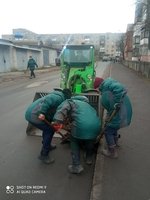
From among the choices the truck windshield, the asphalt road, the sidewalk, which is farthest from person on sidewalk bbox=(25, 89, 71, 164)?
the truck windshield

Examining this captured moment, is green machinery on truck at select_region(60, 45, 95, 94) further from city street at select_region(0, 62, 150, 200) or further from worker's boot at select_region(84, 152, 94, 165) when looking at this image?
worker's boot at select_region(84, 152, 94, 165)

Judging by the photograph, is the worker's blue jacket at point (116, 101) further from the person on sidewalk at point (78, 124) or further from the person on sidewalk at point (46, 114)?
the person on sidewalk at point (46, 114)

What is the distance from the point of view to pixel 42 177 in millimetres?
4328

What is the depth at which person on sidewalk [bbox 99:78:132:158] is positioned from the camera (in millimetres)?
4895

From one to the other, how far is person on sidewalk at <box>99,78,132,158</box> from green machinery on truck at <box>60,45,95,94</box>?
4.56 meters

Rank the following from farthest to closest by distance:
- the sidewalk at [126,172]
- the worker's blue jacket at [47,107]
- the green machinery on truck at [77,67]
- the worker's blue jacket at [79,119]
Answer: the green machinery on truck at [77,67], the worker's blue jacket at [47,107], the worker's blue jacket at [79,119], the sidewalk at [126,172]

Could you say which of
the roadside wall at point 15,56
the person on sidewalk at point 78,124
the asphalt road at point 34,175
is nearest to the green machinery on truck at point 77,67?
the asphalt road at point 34,175

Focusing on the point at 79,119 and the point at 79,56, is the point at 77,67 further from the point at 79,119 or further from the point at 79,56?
the point at 79,119

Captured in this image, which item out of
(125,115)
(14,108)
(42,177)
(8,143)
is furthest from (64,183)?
(14,108)

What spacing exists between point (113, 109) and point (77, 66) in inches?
214

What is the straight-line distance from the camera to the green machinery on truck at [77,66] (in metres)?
9.84

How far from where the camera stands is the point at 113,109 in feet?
16.3

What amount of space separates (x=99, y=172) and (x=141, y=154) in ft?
4.10

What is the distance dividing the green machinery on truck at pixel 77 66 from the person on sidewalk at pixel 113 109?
4562 millimetres
